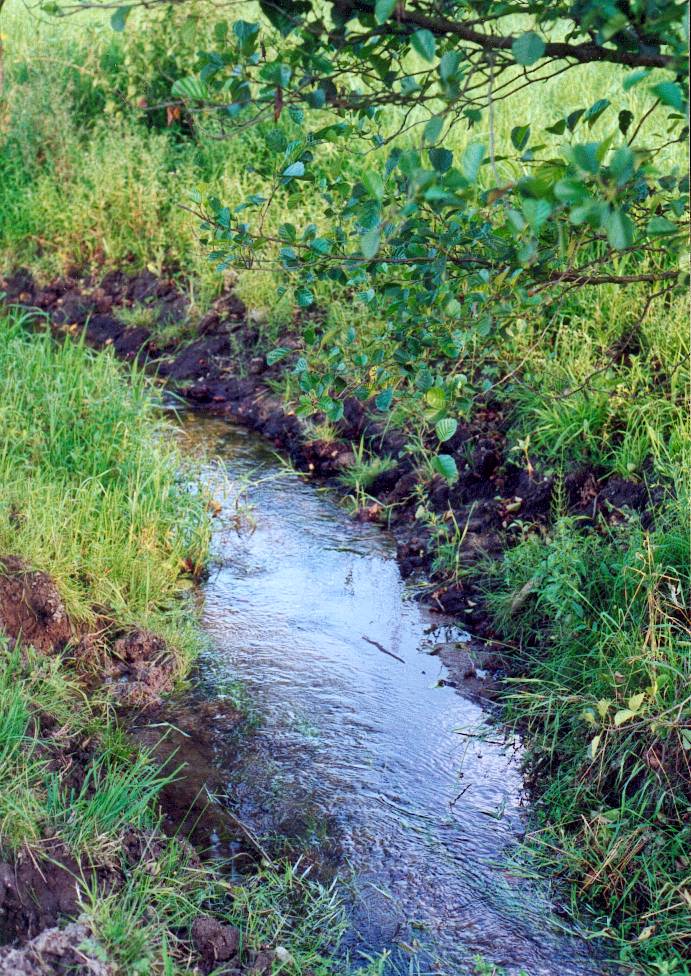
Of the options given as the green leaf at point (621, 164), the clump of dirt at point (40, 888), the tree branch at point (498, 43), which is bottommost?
the clump of dirt at point (40, 888)

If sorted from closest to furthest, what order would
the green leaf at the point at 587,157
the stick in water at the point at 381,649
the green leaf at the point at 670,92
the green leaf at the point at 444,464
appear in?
the green leaf at the point at 670,92 → the green leaf at the point at 587,157 → the green leaf at the point at 444,464 → the stick in water at the point at 381,649

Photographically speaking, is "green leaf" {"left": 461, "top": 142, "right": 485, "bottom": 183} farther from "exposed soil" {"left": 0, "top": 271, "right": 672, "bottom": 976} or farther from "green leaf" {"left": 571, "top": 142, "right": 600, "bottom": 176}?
"exposed soil" {"left": 0, "top": 271, "right": 672, "bottom": 976}

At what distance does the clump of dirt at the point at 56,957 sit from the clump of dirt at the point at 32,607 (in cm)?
150

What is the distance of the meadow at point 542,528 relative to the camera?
290 centimetres

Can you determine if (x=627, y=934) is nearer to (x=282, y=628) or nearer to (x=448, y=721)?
(x=448, y=721)

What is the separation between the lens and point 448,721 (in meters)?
3.79

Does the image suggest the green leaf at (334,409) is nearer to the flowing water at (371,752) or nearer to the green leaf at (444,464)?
the green leaf at (444,464)

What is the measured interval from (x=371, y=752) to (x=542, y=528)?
50.0 inches

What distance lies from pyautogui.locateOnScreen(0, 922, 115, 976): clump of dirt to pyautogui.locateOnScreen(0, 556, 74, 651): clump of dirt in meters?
1.50

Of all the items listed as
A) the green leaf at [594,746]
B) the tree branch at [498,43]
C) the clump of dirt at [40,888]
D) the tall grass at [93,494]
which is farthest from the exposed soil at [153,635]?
the tree branch at [498,43]

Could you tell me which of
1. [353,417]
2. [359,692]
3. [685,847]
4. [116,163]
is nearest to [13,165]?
[116,163]

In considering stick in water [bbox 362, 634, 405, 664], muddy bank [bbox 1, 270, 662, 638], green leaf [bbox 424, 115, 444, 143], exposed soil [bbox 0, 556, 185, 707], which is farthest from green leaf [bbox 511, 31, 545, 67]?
stick in water [bbox 362, 634, 405, 664]

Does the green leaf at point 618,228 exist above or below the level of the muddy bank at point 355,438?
above

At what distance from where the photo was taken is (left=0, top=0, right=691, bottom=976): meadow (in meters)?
2.90
